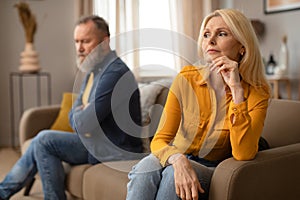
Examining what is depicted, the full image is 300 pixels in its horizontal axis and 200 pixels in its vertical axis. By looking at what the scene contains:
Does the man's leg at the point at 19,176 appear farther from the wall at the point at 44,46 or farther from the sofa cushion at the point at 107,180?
the wall at the point at 44,46

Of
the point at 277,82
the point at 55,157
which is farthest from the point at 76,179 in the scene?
the point at 277,82

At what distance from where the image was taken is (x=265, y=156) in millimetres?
1505

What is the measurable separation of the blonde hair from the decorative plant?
2.50m

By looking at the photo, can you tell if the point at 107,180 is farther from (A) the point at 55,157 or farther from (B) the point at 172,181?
(B) the point at 172,181

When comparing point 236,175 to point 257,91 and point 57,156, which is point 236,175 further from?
point 57,156

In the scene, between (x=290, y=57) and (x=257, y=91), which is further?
(x=290, y=57)

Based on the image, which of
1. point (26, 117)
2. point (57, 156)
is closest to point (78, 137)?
point (57, 156)

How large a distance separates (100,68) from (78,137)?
1.15 feet

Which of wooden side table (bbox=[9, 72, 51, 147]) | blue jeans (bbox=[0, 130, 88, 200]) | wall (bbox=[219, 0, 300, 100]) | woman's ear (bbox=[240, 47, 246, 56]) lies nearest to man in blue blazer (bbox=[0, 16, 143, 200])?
blue jeans (bbox=[0, 130, 88, 200])

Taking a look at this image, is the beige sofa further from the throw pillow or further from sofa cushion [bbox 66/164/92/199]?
the throw pillow

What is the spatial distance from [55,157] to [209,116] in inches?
34.6

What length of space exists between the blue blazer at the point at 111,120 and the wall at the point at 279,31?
2.44 meters

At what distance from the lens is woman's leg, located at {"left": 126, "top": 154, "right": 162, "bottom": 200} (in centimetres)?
150

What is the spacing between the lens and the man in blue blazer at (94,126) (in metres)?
2.03
